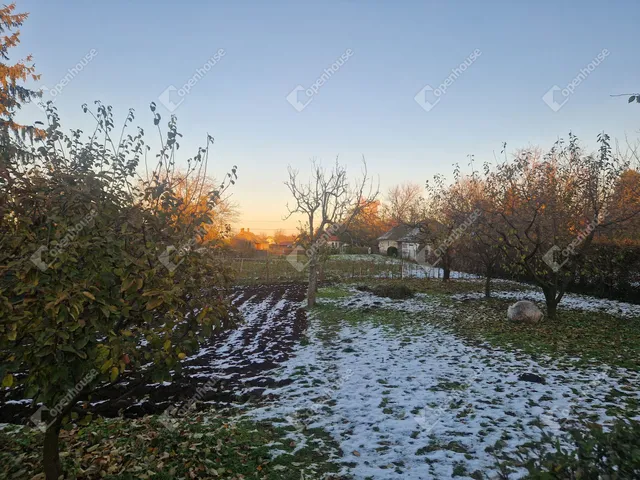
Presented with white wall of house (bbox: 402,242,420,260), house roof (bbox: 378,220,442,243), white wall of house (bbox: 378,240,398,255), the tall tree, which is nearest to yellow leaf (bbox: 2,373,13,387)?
the tall tree

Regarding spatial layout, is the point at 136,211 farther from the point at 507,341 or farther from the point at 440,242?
the point at 440,242

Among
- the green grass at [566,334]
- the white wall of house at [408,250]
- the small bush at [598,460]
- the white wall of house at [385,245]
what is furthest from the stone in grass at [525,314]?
the white wall of house at [385,245]

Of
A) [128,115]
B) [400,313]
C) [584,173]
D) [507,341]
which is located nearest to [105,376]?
[128,115]

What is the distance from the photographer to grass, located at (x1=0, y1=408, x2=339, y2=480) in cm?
399

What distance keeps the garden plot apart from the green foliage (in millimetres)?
2801

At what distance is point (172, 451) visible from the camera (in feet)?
14.5

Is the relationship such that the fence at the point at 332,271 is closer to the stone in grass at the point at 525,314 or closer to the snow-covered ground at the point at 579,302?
the snow-covered ground at the point at 579,302

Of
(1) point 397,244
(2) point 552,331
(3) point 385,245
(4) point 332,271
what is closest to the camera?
(2) point 552,331

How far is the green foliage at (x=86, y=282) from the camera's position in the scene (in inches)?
104

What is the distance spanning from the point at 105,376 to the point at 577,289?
21.3m

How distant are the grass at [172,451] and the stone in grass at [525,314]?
9198 mm

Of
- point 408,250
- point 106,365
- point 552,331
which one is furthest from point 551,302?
point 408,250

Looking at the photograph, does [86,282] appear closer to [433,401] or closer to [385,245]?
[433,401]

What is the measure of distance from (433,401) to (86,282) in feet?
17.8
